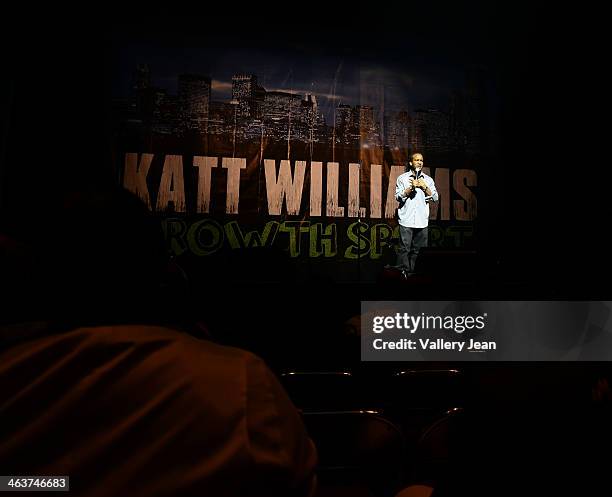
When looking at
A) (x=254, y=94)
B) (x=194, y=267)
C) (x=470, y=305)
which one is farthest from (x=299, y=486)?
(x=254, y=94)

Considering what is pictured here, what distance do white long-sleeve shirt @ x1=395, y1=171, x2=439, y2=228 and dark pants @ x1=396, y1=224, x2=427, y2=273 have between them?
0.08 m

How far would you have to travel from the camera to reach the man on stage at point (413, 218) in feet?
19.0

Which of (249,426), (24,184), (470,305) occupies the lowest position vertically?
(470,305)

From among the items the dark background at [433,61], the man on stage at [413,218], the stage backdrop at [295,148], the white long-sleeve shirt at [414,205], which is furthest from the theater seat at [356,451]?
the white long-sleeve shirt at [414,205]

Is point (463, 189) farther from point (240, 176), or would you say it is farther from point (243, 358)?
point (243, 358)

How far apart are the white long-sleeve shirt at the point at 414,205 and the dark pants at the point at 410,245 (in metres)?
0.08

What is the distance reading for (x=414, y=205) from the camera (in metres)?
5.83

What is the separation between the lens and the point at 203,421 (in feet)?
Answer: 2.05

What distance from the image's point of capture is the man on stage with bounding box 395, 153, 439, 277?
5.79m

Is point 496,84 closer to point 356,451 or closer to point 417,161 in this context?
point 417,161

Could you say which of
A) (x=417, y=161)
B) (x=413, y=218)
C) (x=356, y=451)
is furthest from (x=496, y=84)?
(x=356, y=451)

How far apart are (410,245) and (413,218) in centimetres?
36

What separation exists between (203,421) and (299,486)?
181 mm

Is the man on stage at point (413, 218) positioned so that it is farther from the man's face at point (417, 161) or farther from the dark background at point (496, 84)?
the dark background at point (496, 84)
